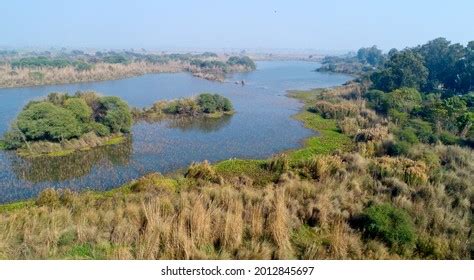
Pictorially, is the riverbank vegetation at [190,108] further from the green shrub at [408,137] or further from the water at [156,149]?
the green shrub at [408,137]

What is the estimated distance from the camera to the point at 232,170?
18.2m

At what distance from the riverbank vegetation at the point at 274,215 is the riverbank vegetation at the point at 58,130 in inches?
326

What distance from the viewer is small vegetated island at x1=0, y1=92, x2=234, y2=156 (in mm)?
21422

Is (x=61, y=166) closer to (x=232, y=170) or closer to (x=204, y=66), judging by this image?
(x=232, y=170)

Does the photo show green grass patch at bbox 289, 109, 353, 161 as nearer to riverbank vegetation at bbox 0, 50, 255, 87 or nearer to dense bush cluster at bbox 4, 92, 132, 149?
dense bush cluster at bbox 4, 92, 132, 149

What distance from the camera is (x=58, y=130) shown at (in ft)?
70.9

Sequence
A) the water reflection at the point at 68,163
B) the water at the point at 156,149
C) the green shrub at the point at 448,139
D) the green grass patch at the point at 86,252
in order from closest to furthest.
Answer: the green grass patch at the point at 86,252, the water at the point at 156,149, the water reflection at the point at 68,163, the green shrub at the point at 448,139

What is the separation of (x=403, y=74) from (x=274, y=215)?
36.6 metres

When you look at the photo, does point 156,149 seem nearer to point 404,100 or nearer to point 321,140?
point 321,140

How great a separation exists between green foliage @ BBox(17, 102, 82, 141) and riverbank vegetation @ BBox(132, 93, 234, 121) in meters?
9.99

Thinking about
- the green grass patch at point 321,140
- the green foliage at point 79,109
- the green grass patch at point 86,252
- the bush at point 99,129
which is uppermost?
the green foliage at point 79,109

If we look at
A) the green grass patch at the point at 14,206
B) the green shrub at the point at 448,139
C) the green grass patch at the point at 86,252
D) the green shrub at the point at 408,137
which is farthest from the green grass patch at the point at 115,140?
the green shrub at the point at 448,139

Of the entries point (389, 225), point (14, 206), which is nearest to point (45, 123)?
point (14, 206)

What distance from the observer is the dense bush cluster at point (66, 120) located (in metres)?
21.5
